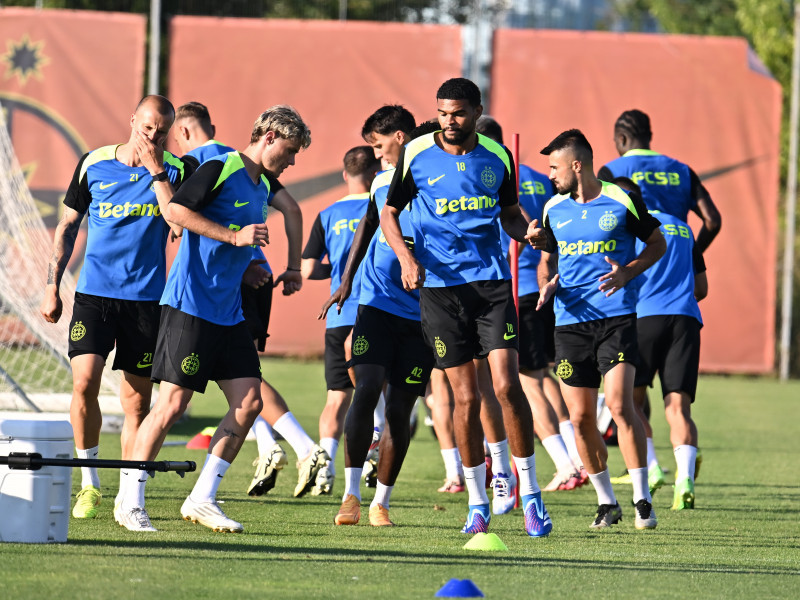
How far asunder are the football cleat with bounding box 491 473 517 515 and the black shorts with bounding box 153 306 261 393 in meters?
1.53

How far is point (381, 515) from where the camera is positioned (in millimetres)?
6707

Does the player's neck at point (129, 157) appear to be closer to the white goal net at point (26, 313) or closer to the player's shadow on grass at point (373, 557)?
the player's shadow on grass at point (373, 557)

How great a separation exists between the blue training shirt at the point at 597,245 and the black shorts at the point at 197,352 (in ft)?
6.35

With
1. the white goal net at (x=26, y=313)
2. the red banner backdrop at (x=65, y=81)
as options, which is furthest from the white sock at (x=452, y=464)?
the red banner backdrop at (x=65, y=81)

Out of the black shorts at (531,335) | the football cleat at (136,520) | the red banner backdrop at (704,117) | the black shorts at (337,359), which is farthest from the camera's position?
the red banner backdrop at (704,117)

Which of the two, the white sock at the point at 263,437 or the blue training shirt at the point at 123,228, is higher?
the blue training shirt at the point at 123,228

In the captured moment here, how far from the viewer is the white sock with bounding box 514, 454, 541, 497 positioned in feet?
20.9

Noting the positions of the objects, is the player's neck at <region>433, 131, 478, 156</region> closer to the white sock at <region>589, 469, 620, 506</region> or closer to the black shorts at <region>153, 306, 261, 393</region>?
the black shorts at <region>153, 306, 261, 393</region>

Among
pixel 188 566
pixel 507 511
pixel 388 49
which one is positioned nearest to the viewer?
pixel 188 566

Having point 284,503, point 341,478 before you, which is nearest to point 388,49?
point 341,478

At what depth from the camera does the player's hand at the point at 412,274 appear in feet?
20.0

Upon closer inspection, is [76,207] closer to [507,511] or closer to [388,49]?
[507,511]

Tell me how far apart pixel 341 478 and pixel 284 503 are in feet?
4.65

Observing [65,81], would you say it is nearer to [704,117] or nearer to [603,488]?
[704,117]
